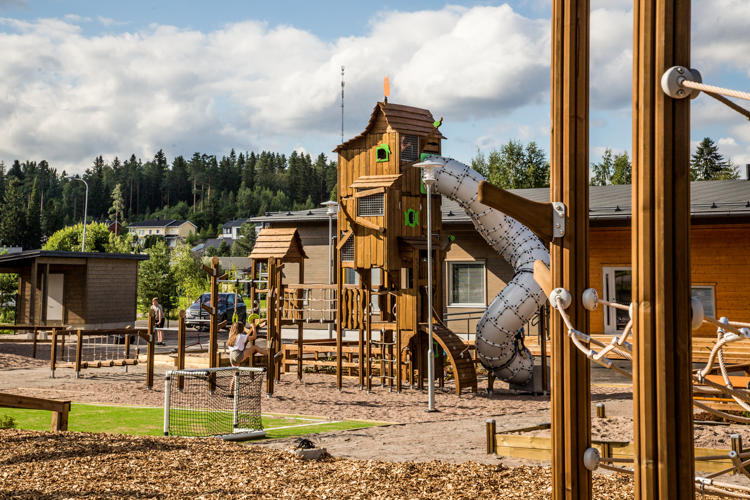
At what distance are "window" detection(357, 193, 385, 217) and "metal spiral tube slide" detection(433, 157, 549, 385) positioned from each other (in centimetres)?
133

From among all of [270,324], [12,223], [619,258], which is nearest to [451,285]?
[619,258]

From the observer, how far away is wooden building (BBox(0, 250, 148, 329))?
29.4 meters

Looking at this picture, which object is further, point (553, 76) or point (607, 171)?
point (607, 171)

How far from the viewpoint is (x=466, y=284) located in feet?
80.2

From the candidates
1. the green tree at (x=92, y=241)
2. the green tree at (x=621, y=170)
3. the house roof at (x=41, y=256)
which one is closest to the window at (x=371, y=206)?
the house roof at (x=41, y=256)

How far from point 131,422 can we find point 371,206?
23.3ft

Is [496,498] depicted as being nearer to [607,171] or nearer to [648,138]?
[648,138]

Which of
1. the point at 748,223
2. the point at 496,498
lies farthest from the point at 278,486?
the point at 748,223

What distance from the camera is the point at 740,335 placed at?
10.2 feet

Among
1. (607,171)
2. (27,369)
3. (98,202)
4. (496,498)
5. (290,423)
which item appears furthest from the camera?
(98,202)

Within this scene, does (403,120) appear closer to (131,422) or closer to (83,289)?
(131,422)

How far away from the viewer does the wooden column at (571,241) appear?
3.54 m

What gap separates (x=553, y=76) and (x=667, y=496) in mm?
2190

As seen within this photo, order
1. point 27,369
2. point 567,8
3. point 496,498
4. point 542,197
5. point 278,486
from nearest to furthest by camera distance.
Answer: point 567,8
point 496,498
point 278,486
point 27,369
point 542,197
